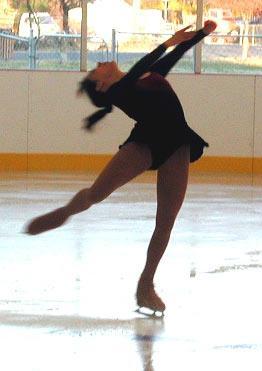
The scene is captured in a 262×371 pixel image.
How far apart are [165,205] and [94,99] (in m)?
0.61

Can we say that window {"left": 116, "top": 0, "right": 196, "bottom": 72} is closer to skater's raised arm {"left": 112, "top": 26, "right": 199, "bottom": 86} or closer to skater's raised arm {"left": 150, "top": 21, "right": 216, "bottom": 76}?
skater's raised arm {"left": 150, "top": 21, "right": 216, "bottom": 76}

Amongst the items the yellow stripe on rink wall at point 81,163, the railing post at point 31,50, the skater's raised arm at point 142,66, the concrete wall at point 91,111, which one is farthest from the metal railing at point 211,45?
the skater's raised arm at point 142,66

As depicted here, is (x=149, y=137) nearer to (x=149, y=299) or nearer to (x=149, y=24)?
(x=149, y=299)

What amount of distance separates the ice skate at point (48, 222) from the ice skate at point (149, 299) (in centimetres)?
55

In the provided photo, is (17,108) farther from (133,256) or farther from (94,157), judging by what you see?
(133,256)

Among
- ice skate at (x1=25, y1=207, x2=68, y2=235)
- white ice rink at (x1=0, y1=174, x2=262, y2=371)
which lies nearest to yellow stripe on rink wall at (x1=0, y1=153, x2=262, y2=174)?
white ice rink at (x1=0, y1=174, x2=262, y2=371)

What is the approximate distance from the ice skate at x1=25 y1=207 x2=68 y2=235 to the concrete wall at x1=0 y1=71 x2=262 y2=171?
8689mm

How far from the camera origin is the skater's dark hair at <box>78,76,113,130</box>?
5.32 metres

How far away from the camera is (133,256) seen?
7.36 m

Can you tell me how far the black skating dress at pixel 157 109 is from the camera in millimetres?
5297

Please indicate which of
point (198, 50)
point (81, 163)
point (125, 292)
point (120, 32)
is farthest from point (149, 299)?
point (120, 32)

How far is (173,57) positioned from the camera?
540 centimetres

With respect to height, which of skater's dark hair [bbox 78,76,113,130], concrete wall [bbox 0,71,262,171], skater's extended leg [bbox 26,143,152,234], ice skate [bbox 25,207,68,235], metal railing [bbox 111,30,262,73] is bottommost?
concrete wall [bbox 0,71,262,171]

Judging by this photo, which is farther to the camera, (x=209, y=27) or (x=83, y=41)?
(x=83, y=41)
